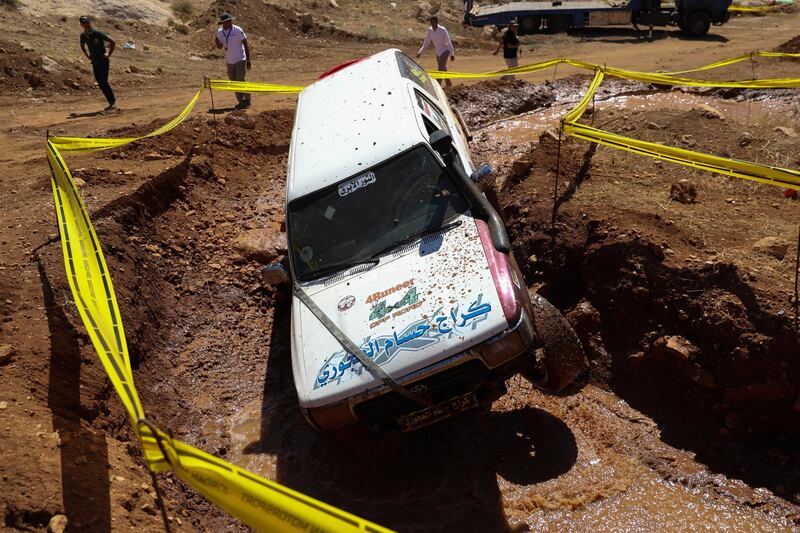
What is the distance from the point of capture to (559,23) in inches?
861

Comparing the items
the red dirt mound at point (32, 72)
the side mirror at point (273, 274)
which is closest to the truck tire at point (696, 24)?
the red dirt mound at point (32, 72)

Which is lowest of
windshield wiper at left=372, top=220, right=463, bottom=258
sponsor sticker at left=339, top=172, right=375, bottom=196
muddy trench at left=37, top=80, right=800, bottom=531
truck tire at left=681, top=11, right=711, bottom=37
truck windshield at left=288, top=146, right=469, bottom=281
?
muddy trench at left=37, top=80, right=800, bottom=531

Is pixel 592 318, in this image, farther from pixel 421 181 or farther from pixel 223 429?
pixel 223 429

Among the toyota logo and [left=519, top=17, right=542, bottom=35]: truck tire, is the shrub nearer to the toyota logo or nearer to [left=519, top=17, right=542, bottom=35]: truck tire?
[left=519, top=17, right=542, bottom=35]: truck tire

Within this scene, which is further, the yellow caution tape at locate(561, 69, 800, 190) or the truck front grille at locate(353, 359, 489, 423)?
the yellow caution tape at locate(561, 69, 800, 190)

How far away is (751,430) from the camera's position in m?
5.24

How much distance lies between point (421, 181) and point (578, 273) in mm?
2180

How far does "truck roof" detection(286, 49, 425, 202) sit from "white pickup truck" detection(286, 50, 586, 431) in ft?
0.08

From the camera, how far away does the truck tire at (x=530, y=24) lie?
867 inches

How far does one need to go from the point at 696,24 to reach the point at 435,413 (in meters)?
20.3

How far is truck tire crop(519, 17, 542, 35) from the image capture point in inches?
867

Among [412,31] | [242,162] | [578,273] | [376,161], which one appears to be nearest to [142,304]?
[376,161]

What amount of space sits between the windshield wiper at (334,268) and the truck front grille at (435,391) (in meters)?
1.23

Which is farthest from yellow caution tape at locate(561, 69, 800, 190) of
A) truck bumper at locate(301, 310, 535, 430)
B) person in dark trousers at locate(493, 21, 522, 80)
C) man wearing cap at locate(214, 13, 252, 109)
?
man wearing cap at locate(214, 13, 252, 109)
